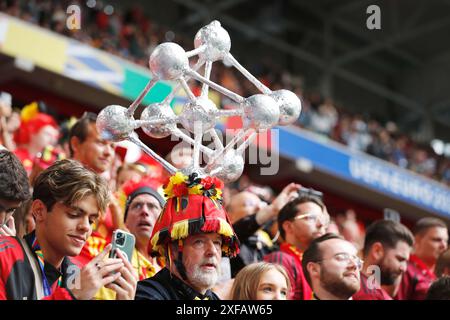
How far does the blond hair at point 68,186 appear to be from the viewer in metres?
2.37

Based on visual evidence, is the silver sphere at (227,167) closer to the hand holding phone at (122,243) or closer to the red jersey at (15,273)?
the hand holding phone at (122,243)

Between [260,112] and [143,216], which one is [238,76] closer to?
Result: [143,216]

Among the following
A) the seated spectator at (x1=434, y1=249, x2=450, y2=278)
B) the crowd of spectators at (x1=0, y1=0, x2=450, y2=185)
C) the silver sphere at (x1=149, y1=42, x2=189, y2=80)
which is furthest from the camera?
the crowd of spectators at (x1=0, y1=0, x2=450, y2=185)

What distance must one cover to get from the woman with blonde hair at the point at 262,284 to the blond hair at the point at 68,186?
0.76m

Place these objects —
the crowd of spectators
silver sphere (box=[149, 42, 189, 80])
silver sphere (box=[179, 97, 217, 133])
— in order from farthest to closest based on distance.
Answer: the crowd of spectators < silver sphere (box=[179, 97, 217, 133]) < silver sphere (box=[149, 42, 189, 80])

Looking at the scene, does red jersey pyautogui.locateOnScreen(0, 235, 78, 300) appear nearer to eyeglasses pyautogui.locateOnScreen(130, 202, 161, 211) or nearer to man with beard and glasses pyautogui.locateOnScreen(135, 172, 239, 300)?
man with beard and glasses pyautogui.locateOnScreen(135, 172, 239, 300)

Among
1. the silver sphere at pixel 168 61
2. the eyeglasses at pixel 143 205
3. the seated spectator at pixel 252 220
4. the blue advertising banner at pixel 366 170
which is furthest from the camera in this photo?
the blue advertising banner at pixel 366 170

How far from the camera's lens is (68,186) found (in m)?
2.37

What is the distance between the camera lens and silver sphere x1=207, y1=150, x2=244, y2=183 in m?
2.70

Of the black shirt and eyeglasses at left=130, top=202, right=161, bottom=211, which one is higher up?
eyeglasses at left=130, top=202, right=161, bottom=211

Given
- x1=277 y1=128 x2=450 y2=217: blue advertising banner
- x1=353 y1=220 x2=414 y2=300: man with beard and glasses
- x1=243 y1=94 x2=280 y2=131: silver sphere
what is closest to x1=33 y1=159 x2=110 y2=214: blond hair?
x1=243 y1=94 x2=280 y2=131: silver sphere

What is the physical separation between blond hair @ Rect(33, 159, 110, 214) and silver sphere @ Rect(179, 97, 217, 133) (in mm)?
375

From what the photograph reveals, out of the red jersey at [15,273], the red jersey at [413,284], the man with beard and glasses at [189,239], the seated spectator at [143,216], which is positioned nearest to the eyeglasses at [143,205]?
the seated spectator at [143,216]

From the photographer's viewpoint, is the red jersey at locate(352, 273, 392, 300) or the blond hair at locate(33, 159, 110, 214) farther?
the red jersey at locate(352, 273, 392, 300)
